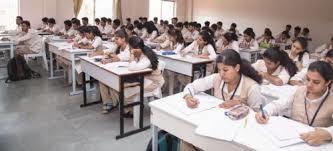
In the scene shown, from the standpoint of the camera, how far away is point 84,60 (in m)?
4.23

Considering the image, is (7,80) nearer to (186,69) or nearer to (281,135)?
(186,69)

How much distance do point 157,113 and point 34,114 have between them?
8.08ft

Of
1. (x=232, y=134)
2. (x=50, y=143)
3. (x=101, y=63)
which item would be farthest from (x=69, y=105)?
(x=232, y=134)

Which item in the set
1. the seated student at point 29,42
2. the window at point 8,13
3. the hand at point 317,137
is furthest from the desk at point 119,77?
the window at point 8,13

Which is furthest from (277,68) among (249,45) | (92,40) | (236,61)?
(249,45)

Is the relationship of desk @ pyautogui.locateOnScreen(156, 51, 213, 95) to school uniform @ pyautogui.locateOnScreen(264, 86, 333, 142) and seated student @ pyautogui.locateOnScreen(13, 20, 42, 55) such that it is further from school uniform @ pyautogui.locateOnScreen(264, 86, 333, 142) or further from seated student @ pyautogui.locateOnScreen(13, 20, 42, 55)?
seated student @ pyautogui.locateOnScreen(13, 20, 42, 55)

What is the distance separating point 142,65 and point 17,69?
11.4 ft

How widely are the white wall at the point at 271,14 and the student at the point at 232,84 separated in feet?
26.7

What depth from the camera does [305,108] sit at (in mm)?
2039

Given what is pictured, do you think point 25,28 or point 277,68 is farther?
point 25,28

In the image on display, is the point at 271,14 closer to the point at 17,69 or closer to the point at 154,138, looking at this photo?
the point at 17,69

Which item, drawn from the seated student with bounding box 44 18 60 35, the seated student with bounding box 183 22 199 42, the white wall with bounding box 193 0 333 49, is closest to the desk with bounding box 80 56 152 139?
the seated student with bounding box 44 18 60 35

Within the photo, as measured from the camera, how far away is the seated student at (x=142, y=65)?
11.5 feet

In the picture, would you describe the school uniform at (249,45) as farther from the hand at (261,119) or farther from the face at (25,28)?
the hand at (261,119)
